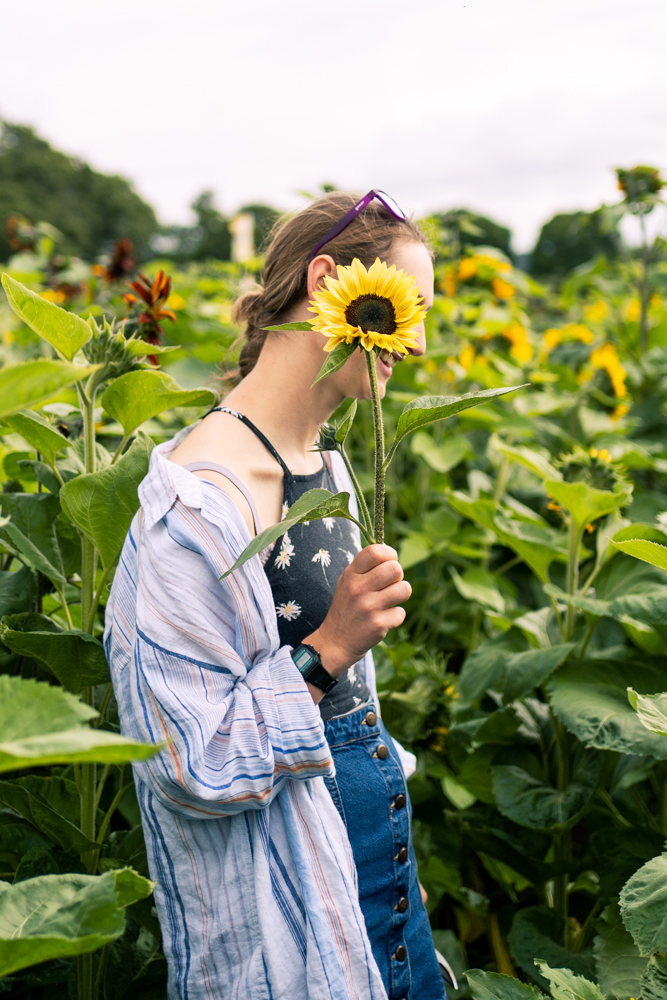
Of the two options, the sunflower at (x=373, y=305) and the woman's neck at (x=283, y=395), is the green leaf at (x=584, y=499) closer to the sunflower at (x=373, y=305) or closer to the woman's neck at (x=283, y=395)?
the woman's neck at (x=283, y=395)

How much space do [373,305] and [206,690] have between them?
1.93 ft

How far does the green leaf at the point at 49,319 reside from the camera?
1.02 metres

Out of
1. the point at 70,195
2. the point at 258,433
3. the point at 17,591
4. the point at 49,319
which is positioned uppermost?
the point at 70,195

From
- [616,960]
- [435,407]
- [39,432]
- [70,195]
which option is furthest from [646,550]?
[70,195]

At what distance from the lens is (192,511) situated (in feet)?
3.59

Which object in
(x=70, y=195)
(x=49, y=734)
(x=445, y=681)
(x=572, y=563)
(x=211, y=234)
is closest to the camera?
(x=49, y=734)

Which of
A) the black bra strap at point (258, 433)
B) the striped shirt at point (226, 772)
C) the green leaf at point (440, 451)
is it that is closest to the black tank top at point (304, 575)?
the black bra strap at point (258, 433)

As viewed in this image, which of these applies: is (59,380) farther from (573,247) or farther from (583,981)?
(573,247)

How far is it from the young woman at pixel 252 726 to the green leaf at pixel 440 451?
129cm

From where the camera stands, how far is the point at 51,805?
4.17 feet

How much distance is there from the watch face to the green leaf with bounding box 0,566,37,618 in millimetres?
508

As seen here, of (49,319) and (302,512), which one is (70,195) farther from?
(302,512)

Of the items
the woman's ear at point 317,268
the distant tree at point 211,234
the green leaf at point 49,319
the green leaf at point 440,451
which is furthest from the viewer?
the distant tree at point 211,234

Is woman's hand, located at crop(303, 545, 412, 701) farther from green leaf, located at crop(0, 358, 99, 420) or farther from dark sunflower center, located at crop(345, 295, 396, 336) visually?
green leaf, located at crop(0, 358, 99, 420)
